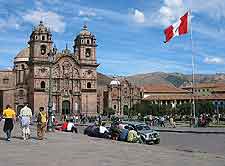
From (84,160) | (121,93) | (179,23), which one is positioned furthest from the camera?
(121,93)

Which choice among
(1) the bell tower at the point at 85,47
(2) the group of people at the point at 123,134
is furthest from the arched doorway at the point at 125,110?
(2) the group of people at the point at 123,134

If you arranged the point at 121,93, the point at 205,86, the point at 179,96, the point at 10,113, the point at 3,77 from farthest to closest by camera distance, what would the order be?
the point at 205,86 → the point at 179,96 → the point at 121,93 → the point at 3,77 → the point at 10,113

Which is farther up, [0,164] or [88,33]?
[88,33]

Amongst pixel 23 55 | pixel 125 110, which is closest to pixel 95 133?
pixel 125 110

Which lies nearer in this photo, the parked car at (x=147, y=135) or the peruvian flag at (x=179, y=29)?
the parked car at (x=147, y=135)

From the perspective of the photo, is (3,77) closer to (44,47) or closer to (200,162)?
(44,47)

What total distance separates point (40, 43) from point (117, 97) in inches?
1206

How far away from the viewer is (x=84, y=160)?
1308cm

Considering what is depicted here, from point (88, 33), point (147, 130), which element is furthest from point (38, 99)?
point (147, 130)

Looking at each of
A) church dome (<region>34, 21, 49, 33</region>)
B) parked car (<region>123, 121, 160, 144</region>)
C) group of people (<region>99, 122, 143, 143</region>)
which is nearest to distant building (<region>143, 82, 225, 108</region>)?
church dome (<region>34, 21, 49, 33</region>)

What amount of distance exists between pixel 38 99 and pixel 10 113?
7212 centimetres

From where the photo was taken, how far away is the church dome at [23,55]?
110m

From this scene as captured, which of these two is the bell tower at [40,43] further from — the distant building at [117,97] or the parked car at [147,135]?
the parked car at [147,135]

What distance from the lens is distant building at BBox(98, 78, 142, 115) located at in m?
114
